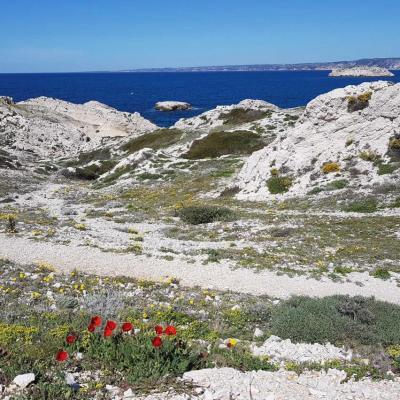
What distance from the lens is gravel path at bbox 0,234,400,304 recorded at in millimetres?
17828

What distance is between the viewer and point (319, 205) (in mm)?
33469

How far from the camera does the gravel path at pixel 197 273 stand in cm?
1783

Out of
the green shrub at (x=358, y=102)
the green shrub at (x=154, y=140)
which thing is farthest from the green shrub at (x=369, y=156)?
the green shrub at (x=154, y=140)

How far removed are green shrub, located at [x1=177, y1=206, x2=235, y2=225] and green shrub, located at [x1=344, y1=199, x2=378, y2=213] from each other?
862 centimetres

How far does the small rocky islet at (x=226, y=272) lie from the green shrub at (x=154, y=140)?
62.2ft

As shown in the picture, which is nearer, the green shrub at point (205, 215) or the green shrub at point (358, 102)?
the green shrub at point (205, 215)

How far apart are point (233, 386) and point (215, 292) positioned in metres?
8.31

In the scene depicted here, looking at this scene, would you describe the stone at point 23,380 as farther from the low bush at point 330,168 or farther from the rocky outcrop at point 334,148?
the low bush at point 330,168

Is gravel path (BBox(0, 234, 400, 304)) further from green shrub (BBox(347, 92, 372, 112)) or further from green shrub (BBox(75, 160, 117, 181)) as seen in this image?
green shrub (BBox(75, 160, 117, 181))

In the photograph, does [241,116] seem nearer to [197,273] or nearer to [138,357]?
[197,273]

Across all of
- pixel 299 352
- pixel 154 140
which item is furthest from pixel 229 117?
pixel 299 352

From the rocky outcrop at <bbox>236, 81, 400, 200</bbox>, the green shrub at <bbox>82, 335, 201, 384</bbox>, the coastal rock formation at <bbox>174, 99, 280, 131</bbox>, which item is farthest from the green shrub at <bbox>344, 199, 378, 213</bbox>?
the coastal rock formation at <bbox>174, 99, 280, 131</bbox>

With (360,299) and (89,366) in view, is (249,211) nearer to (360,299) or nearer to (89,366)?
(360,299)

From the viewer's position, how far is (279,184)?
40062 mm
